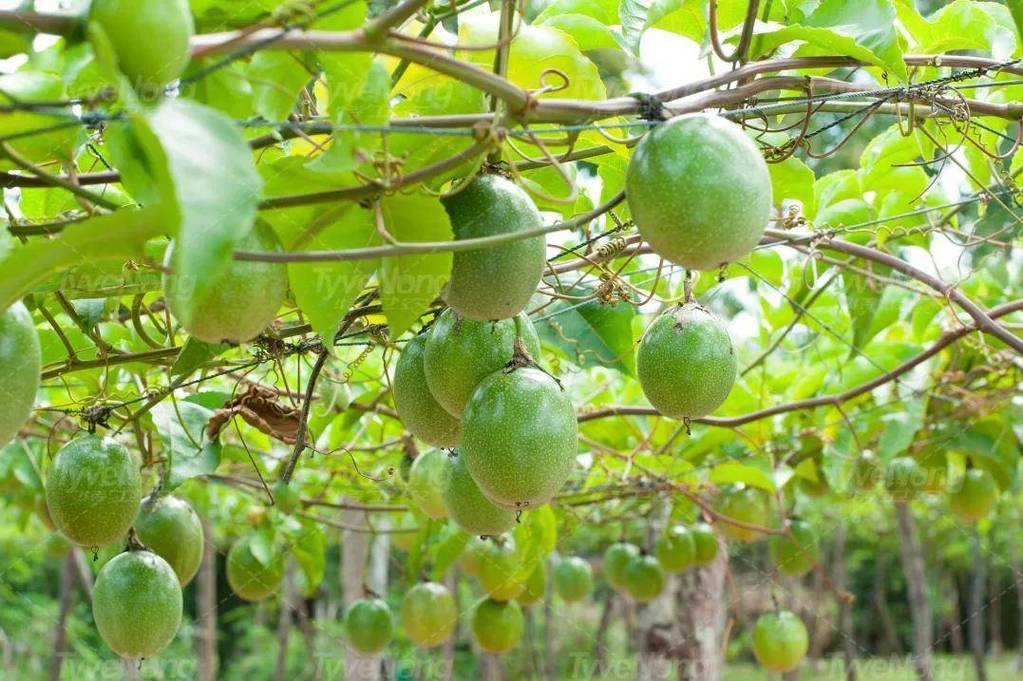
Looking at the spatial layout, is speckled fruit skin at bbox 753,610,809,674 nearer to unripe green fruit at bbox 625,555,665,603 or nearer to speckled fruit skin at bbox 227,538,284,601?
unripe green fruit at bbox 625,555,665,603

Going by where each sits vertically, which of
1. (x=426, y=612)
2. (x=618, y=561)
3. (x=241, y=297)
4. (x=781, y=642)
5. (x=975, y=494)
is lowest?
(x=781, y=642)

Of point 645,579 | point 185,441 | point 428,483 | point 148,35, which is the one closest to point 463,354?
point 148,35

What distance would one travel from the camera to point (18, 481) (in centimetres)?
352

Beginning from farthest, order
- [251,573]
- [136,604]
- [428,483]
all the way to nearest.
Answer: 1. [251,573]
2. [428,483]
3. [136,604]

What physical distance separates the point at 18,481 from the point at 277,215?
287 centimetres

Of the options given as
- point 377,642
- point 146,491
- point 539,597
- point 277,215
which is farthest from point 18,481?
point 277,215

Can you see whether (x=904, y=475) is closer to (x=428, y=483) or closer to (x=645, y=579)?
(x=645, y=579)

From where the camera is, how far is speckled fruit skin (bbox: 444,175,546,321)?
1.16 metres

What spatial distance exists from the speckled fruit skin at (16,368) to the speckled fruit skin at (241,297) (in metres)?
0.17

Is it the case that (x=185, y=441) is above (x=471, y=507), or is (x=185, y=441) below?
above

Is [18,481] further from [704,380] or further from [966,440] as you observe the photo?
[966,440]

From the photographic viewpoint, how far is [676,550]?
11.6 ft

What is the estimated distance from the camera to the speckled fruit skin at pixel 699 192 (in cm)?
100

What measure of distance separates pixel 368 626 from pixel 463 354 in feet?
7.96
